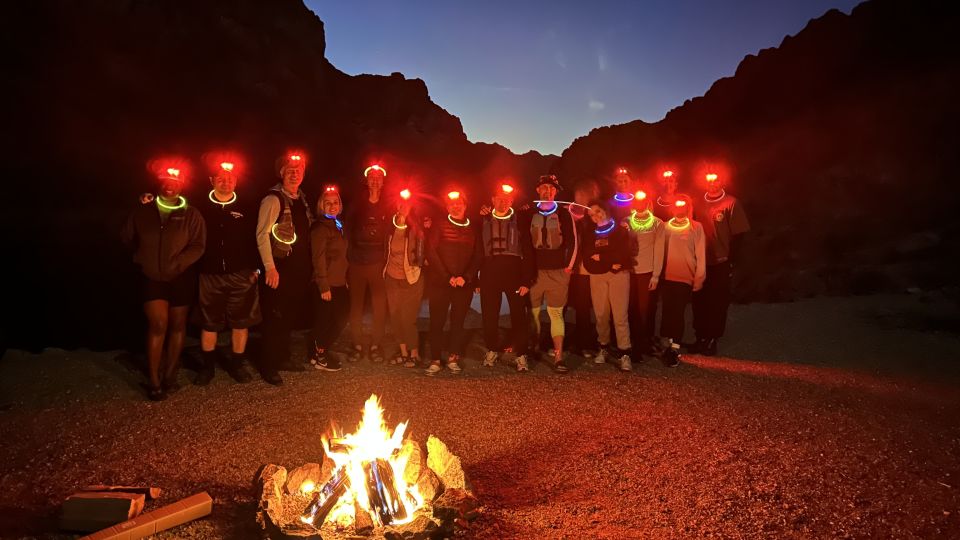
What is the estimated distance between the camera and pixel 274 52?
33469 millimetres

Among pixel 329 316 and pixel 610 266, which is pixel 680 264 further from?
pixel 329 316

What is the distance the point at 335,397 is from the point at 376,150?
31.8 metres

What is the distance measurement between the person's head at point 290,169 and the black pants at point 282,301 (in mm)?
736

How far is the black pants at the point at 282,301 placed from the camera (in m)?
5.73

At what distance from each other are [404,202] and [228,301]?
7.30ft

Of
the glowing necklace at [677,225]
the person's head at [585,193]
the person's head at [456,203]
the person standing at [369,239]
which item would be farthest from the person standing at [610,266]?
the person standing at [369,239]

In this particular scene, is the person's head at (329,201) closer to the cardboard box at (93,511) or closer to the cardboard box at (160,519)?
the cardboard box at (160,519)

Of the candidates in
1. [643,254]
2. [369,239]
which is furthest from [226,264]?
[643,254]

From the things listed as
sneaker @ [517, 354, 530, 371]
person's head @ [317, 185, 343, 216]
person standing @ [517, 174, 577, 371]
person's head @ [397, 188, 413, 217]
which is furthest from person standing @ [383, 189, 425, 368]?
person standing @ [517, 174, 577, 371]

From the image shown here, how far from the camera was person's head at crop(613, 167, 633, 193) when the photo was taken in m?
7.12

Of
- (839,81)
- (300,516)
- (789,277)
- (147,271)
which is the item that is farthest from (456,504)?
(839,81)

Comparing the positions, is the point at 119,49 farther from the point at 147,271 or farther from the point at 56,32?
the point at 147,271

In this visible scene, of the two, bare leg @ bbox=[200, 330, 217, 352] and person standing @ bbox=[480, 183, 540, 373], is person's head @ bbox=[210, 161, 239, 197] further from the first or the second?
person standing @ bbox=[480, 183, 540, 373]

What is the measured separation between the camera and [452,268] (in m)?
6.30
